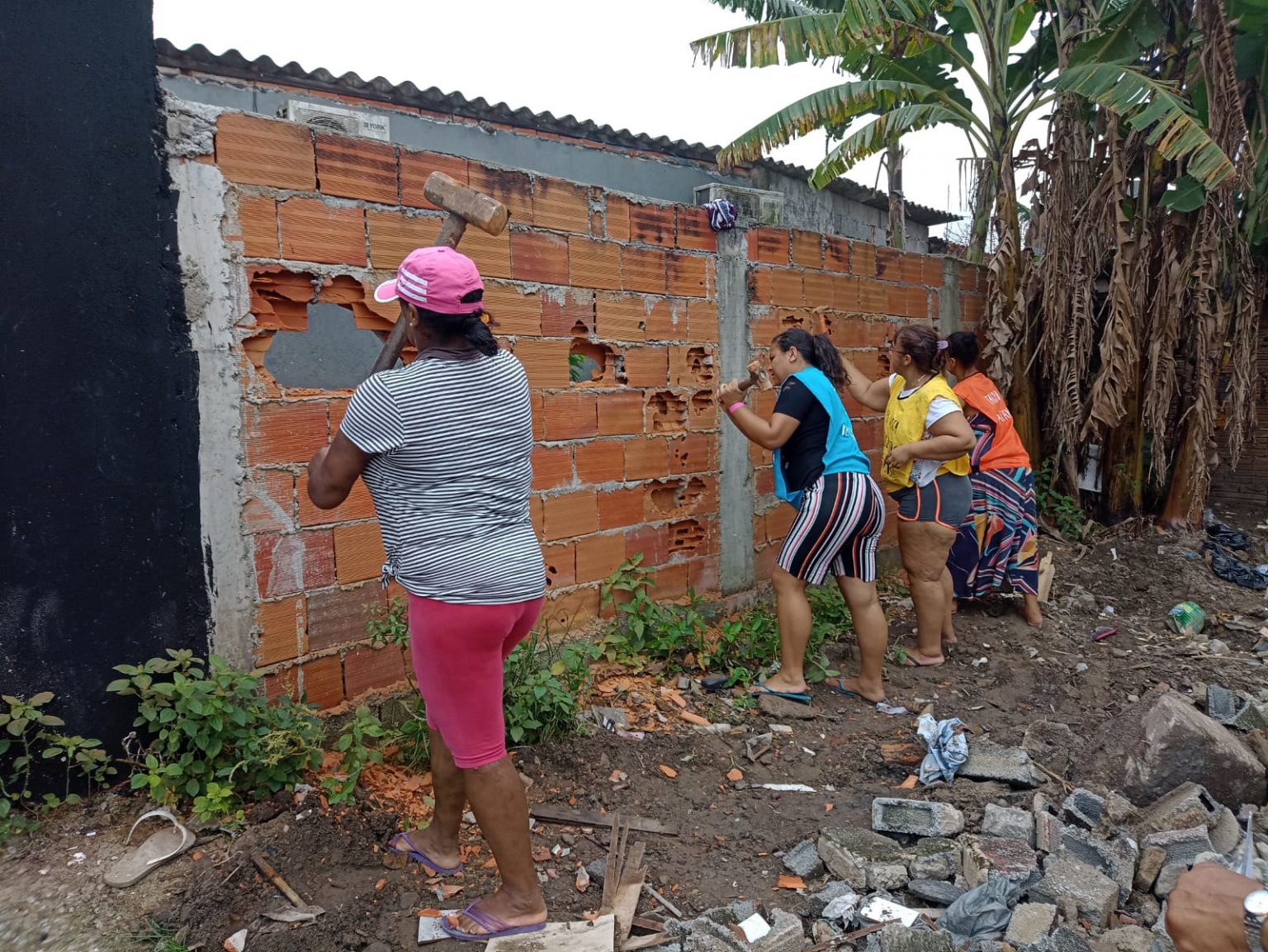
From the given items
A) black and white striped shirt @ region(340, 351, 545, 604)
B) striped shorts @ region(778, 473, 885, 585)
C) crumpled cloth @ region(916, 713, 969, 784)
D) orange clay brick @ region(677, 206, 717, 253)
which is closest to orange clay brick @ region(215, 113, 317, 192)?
black and white striped shirt @ region(340, 351, 545, 604)

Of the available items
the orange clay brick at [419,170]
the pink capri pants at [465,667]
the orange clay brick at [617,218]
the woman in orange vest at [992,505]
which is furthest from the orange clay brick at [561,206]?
the woman in orange vest at [992,505]

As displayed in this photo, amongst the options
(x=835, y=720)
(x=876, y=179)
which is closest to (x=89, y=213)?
(x=835, y=720)

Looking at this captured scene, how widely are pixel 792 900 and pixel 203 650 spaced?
2.18m

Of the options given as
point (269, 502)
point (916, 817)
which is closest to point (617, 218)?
point (269, 502)

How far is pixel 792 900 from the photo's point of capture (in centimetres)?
287

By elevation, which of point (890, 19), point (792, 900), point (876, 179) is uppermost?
point (890, 19)

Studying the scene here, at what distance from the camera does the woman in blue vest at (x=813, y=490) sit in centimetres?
416

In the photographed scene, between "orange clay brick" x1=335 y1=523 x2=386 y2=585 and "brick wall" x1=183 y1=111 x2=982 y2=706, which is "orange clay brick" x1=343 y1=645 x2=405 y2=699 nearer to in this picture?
"brick wall" x1=183 y1=111 x2=982 y2=706

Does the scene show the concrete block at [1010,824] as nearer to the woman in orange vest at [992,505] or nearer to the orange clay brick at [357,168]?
the woman in orange vest at [992,505]

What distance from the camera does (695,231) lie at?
5035mm

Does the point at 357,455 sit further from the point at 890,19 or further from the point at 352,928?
the point at 890,19

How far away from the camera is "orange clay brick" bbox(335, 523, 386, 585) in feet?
11.7

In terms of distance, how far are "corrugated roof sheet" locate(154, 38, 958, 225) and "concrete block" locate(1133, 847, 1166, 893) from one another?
26.1 ft

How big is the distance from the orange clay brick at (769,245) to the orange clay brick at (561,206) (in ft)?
4.17
